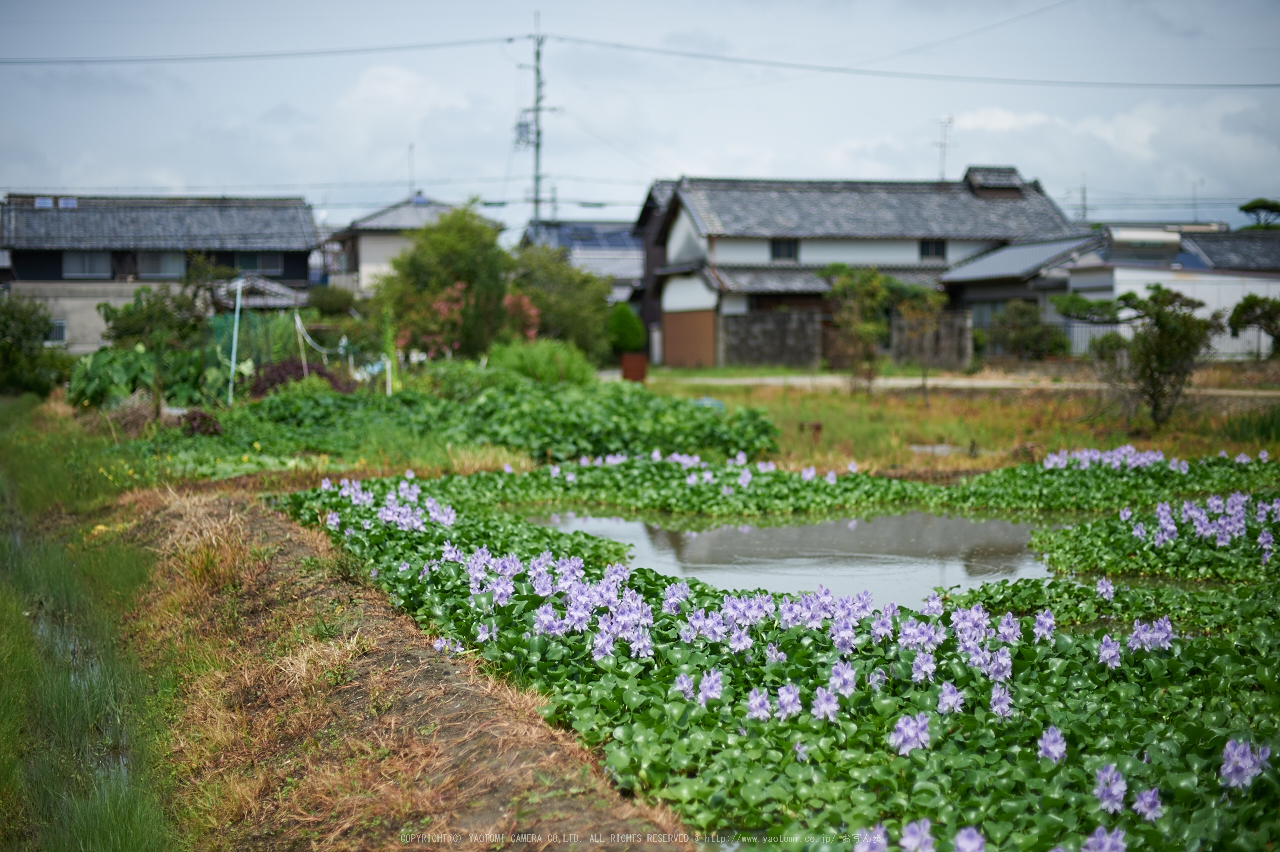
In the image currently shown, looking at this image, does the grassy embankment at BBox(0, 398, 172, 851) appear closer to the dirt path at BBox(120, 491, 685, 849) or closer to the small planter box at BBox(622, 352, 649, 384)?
the dirt path at BBox(120, 491, 685, 849)

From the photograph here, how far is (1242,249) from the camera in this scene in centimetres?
3164

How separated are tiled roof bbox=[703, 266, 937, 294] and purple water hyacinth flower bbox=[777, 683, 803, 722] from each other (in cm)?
3061

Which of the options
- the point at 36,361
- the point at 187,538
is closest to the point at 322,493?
the point at 187,538

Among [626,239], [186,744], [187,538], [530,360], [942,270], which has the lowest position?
[186,744]

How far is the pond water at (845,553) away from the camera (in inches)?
267

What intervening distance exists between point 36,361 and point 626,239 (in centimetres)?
3460

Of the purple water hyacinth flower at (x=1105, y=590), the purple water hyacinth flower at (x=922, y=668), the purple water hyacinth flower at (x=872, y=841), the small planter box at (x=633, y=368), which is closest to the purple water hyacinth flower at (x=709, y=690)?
the purple water hyacinth flower at (x=922, y=668)

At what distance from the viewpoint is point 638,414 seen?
12039mm

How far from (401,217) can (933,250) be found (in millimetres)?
24976

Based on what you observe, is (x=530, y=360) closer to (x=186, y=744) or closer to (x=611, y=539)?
(x=611, y=539)

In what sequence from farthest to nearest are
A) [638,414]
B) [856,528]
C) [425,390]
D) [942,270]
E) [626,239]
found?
1. [626,239]
2. [942,270]
3. [425,390]
4. [638,414]
5. [856,528]

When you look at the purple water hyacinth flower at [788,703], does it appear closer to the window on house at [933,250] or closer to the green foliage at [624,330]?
the green foliage at [624,330]

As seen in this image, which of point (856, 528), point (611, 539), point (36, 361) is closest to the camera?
point (611, 539)

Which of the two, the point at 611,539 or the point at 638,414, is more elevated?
the point at 638,414
